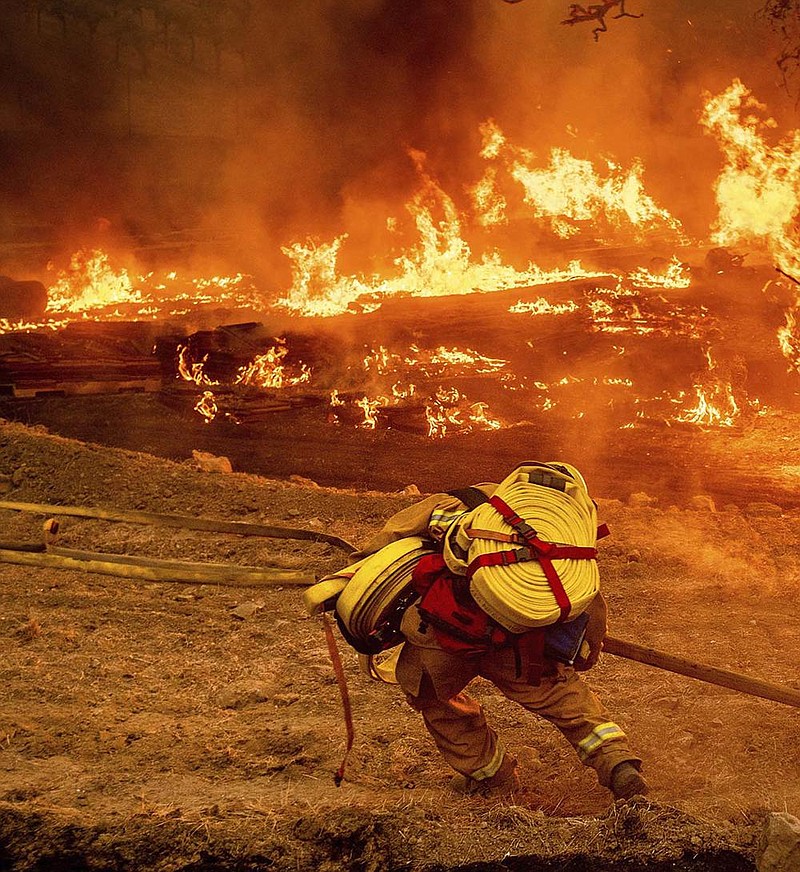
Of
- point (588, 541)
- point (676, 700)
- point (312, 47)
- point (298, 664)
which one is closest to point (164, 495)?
point (298, 664)

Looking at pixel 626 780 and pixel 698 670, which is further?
pixel 698 670

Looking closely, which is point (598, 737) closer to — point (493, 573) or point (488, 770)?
point (488, 770)

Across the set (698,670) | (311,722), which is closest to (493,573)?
(698,670)

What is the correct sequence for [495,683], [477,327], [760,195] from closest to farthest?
[495,683]
[477,327]
[760,195]

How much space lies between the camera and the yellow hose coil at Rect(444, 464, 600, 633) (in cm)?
293

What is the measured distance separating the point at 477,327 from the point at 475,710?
10402mm

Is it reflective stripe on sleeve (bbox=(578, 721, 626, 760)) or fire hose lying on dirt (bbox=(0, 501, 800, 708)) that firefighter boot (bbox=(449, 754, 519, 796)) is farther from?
fire hose lying on dirt (bbox=(0, 501, 800, 708))

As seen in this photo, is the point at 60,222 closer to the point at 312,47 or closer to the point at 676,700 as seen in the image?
the point at 312,47

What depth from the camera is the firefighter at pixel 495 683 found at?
323 centimetres

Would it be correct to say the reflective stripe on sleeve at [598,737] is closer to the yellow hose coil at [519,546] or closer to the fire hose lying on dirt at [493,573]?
the fire hose lying on dirt at [493,573]

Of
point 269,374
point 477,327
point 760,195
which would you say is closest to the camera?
point 269,374

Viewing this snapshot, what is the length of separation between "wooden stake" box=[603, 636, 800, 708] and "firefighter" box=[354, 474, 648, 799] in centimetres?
17

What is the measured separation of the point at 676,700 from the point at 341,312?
11.1 metres

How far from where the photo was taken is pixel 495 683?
3379mm
